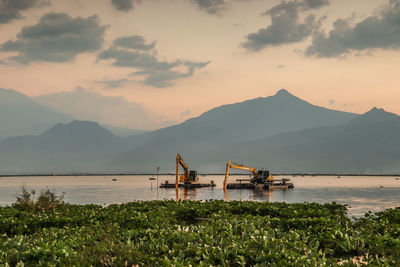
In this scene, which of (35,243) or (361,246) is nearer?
(35,243)

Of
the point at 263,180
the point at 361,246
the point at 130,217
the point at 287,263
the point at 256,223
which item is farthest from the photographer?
the point at 263,180

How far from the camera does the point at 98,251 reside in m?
11.8

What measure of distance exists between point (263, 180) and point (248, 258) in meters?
106

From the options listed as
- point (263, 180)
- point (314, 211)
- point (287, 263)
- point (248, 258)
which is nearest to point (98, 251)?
point (248, 258)

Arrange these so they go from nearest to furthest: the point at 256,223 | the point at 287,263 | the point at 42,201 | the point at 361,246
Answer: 1. the point at 287,263
2. the point at 361,246
3. the point at 256,223
4. the point at 42,201

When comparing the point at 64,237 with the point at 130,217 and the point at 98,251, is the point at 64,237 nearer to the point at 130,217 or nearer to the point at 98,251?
the point at 98,251

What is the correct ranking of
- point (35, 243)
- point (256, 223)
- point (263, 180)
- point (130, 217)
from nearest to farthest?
point (35, 243)
point (256, 223)
point (130, 217)
point (263, 180)

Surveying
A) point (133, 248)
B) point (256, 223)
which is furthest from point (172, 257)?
point (256, 223)

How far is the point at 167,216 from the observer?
20766 millimetres

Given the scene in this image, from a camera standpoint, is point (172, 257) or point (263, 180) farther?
point (263, 180)

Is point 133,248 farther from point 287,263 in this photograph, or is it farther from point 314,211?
point 314,211

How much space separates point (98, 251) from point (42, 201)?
1548cm

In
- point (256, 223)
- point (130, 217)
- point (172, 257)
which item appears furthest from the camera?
point (130, 217)

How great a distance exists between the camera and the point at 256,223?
1720 cm
